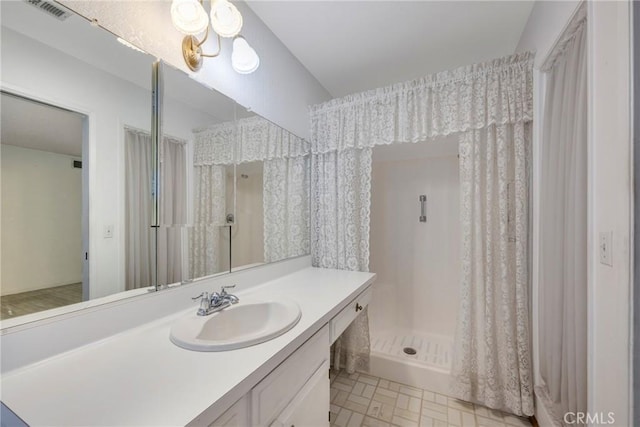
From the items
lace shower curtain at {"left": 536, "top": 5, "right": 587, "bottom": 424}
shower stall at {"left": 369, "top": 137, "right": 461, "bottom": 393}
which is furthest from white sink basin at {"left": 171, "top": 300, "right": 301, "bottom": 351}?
shower stall at {"left": 369, "top": 137, "right": 461, "bottom": 393}

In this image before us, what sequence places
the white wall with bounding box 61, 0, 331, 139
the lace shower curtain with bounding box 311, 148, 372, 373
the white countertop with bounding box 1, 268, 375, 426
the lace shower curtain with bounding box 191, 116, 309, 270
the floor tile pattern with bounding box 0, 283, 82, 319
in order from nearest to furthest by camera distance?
the white countertop with bounding box 1, 268, 375, 426, the floor tile pattern with bounding box 0, 283, 82, 319, the white wall with bounding box 61, 0, 331, 139, the lace shower curtain with bounding box 191, 116, 309, 270, the lace shower curtain with bounding box 311, 148, 372, 373

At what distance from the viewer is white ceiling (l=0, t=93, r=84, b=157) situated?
66 centimetres

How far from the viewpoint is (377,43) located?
67.9 inches

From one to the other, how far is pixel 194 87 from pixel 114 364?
108 cm

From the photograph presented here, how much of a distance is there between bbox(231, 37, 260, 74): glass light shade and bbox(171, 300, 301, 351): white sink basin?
116cm

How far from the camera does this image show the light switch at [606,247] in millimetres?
761

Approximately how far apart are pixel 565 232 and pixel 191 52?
1795mm

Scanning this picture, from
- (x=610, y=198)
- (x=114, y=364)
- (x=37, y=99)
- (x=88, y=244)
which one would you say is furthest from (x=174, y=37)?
(x=610, y=198)

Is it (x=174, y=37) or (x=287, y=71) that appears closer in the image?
(x=174, y=37)

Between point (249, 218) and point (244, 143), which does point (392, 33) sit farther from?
point (249, 218)

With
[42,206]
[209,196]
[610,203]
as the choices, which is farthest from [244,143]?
[610,203]

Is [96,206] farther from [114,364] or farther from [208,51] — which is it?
[208,51]

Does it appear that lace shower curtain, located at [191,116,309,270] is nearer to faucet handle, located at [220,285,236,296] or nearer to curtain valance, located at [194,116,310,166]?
curtain valance, located at [194,116,310,166]

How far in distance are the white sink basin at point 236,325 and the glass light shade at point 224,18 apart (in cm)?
120
